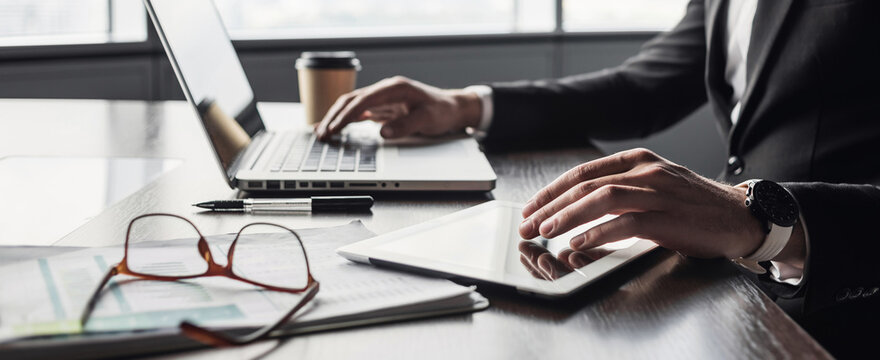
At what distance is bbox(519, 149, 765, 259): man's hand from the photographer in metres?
0.64

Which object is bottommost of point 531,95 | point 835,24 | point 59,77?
point 59,77

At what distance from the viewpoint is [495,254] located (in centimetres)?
62

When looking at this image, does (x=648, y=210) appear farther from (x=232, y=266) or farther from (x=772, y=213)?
(x=232, y=266)

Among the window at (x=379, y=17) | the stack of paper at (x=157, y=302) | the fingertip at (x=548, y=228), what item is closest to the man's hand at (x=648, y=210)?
the fingertip at (x=548, y=228)

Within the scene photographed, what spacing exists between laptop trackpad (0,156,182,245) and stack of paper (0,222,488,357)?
140mm

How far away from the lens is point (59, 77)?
87.4 inches

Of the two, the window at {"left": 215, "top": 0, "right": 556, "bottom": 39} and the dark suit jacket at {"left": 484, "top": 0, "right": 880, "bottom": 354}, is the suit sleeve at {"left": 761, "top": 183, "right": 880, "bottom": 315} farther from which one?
the window at {"left": 215, "top": 0, "right": 556, "bottom": 39}

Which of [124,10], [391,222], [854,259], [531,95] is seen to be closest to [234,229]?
[391,222]

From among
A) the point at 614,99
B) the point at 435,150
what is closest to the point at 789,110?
the point at 614,99

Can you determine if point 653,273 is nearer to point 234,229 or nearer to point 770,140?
point 234,229

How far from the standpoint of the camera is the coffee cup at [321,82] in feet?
4.43

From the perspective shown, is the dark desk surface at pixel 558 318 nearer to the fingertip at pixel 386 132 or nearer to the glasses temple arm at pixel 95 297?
the glasses temple arm at pixel 95 297

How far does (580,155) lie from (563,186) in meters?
0.46

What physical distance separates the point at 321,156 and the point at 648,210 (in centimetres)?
47
